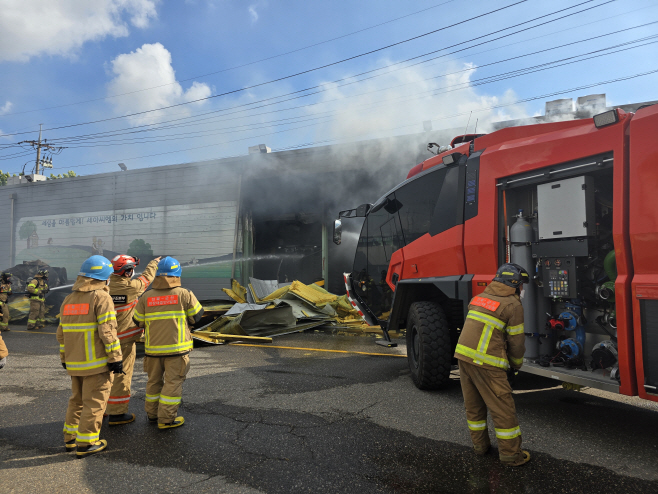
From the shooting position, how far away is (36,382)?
5684 mm

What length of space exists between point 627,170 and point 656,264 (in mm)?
668

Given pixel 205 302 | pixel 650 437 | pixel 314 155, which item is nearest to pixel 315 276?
pixel 314 155

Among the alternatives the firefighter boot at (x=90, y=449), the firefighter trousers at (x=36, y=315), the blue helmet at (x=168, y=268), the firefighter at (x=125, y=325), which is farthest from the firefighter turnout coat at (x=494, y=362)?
the firefighter trousers at (x=36, y=315)

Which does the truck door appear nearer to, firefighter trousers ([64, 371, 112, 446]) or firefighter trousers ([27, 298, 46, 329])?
firefighter trousers ([64, 371, 112, 446])

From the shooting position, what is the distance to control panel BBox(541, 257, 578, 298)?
11.0 feet

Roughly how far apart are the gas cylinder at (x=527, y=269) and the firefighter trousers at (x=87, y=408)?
3390 mm

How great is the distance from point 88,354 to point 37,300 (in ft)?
33.2

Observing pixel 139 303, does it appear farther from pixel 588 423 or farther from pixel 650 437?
pixel 650 437

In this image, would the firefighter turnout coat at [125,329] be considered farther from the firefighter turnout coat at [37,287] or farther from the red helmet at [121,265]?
the firefighter turnout coat at [37,287]

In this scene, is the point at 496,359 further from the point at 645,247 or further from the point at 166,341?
the point at 166,341

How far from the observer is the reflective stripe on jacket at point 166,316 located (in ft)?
12.3

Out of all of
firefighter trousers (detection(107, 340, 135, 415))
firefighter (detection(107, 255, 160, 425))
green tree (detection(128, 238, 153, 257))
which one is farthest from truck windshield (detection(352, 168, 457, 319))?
green tree (detection(128, 238, 153, 257))

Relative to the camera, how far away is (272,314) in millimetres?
9500

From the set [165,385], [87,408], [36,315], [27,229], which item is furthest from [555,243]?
[27,229]
